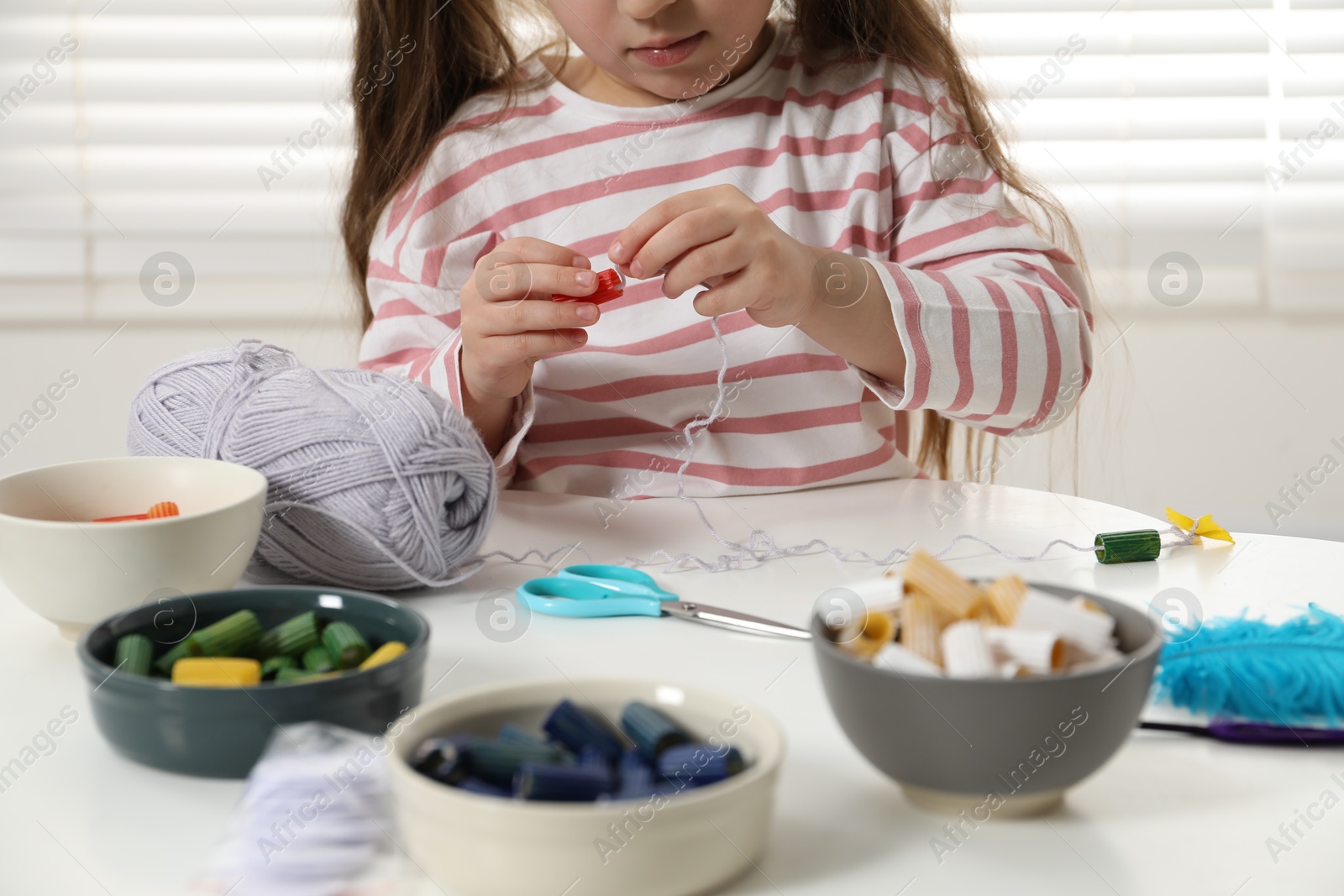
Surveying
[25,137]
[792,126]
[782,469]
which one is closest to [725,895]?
[782,469]

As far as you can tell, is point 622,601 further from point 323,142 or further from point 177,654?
point 323,142

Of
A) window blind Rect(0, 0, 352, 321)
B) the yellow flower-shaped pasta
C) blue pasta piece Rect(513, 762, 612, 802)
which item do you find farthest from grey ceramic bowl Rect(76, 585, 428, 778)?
window blind Rect(0, 0, 352, 321)

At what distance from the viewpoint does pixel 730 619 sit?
58 cm

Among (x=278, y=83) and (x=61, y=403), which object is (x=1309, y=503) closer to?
(x=278, y=83)

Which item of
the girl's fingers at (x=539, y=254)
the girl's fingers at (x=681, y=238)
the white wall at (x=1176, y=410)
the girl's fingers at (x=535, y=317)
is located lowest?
the white wall at (x=1176, y=410)

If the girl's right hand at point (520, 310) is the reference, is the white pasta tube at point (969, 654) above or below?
below

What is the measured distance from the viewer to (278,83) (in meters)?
1.81

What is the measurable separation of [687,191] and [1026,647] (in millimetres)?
565

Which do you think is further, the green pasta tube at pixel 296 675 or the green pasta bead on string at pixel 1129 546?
the green pasta bead on string at pixel 1129 546

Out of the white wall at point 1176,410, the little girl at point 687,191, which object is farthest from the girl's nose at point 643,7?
the white wall at point 1176,410

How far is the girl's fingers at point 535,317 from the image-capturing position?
0.73m

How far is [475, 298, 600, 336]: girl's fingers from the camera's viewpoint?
2.41ft

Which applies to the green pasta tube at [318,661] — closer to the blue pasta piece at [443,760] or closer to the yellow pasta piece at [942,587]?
the blue pasta piece at [443,760]

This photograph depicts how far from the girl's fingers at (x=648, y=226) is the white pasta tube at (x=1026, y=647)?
0.38m
